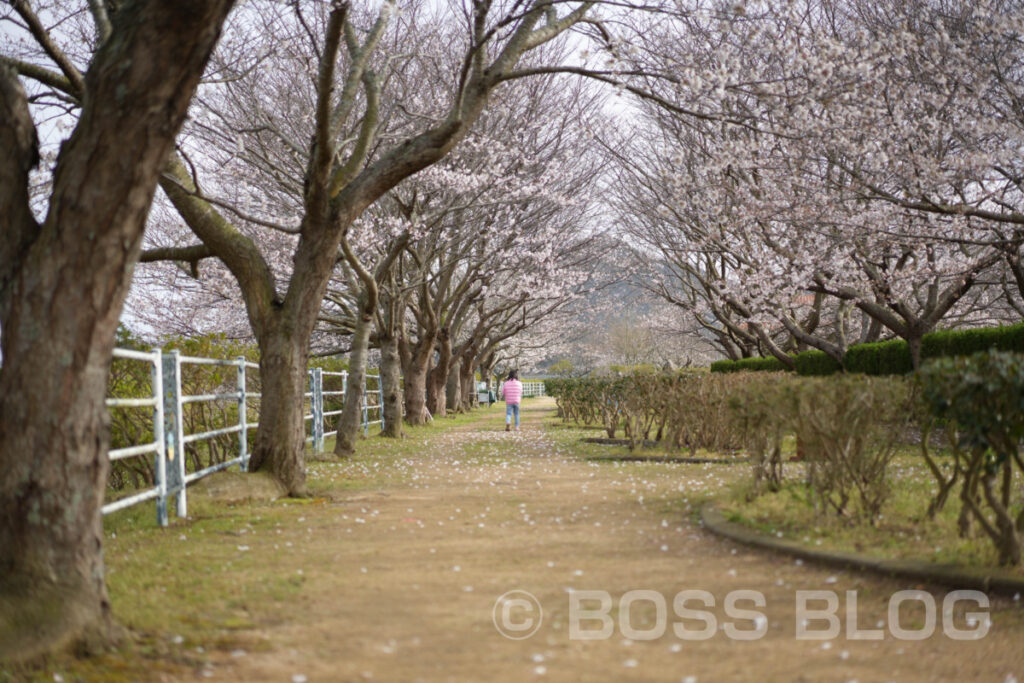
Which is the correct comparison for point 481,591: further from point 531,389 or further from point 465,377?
point 531,389

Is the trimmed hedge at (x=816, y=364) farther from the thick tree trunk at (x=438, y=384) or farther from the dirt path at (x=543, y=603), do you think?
the dirt path at (x=543, y=603)

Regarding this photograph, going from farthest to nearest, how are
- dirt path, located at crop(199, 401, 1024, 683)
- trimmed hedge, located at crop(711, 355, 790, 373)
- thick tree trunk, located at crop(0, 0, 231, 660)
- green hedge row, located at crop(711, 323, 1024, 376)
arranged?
trimmed hedge, located at crop(711, 355, 790, 373)
green hedge row, located at crop(711, 323, 1024, 376)
thick tree trunk, located at crop(0, 0, 231, 660)
dirt path, located at crop(199, 401, 1024, 683)

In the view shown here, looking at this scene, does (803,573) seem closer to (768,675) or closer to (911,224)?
(768,675)

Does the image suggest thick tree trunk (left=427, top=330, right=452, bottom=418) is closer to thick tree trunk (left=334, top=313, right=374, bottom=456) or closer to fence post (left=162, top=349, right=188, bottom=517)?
thick tree trunk (left=334, top=313, right=374, bottom=456)

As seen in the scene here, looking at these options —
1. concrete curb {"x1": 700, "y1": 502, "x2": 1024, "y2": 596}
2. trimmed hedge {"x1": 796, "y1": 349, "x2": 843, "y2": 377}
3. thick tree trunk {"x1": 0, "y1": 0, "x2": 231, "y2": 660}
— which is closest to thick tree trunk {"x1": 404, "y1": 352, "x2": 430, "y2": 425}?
trimmed hedge {"x1": 796, "y1": 349, "x2": 843, "y2": 377}

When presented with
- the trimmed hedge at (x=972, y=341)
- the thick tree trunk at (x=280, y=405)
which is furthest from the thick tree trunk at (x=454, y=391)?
the thick tree trunk at (x=280, y=405)

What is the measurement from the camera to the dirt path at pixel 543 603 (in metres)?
3.71

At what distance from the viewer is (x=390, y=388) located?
19766 millimetres

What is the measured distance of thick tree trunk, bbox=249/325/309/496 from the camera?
9078 mm

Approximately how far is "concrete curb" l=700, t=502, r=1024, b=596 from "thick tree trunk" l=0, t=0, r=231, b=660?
13.8 ft

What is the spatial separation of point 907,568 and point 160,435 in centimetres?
569

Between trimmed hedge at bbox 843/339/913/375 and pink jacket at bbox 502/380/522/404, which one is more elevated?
trimmed hedge at bbox 843/339/913/375

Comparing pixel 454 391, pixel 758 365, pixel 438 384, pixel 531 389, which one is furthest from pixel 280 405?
pixel 531 389

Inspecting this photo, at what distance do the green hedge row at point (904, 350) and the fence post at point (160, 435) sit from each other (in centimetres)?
913
